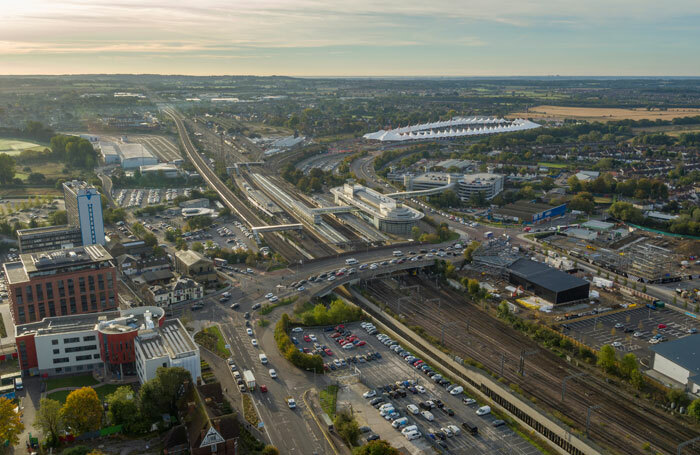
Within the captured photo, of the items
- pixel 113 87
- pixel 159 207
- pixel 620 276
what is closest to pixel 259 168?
pixel 159 207

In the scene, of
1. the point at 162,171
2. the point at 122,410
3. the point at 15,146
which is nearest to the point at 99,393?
the point at 122,410

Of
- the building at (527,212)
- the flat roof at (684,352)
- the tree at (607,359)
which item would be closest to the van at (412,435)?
the tree at (607,359)

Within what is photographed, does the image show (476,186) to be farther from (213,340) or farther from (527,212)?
(213,340)

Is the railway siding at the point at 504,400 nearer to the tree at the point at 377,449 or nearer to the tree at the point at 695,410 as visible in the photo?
the tree at the point at 695,410

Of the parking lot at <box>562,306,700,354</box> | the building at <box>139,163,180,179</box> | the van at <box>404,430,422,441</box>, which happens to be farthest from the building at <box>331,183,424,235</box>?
the van at <box>404,430,422,441</box>

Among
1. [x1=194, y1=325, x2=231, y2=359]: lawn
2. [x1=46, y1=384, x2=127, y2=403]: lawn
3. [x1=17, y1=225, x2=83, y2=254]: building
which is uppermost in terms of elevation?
[x1=17, y1=225, x2=83, y2=254]: building

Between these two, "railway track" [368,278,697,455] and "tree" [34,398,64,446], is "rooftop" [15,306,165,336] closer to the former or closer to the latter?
"tree" [34,398,64,446]
